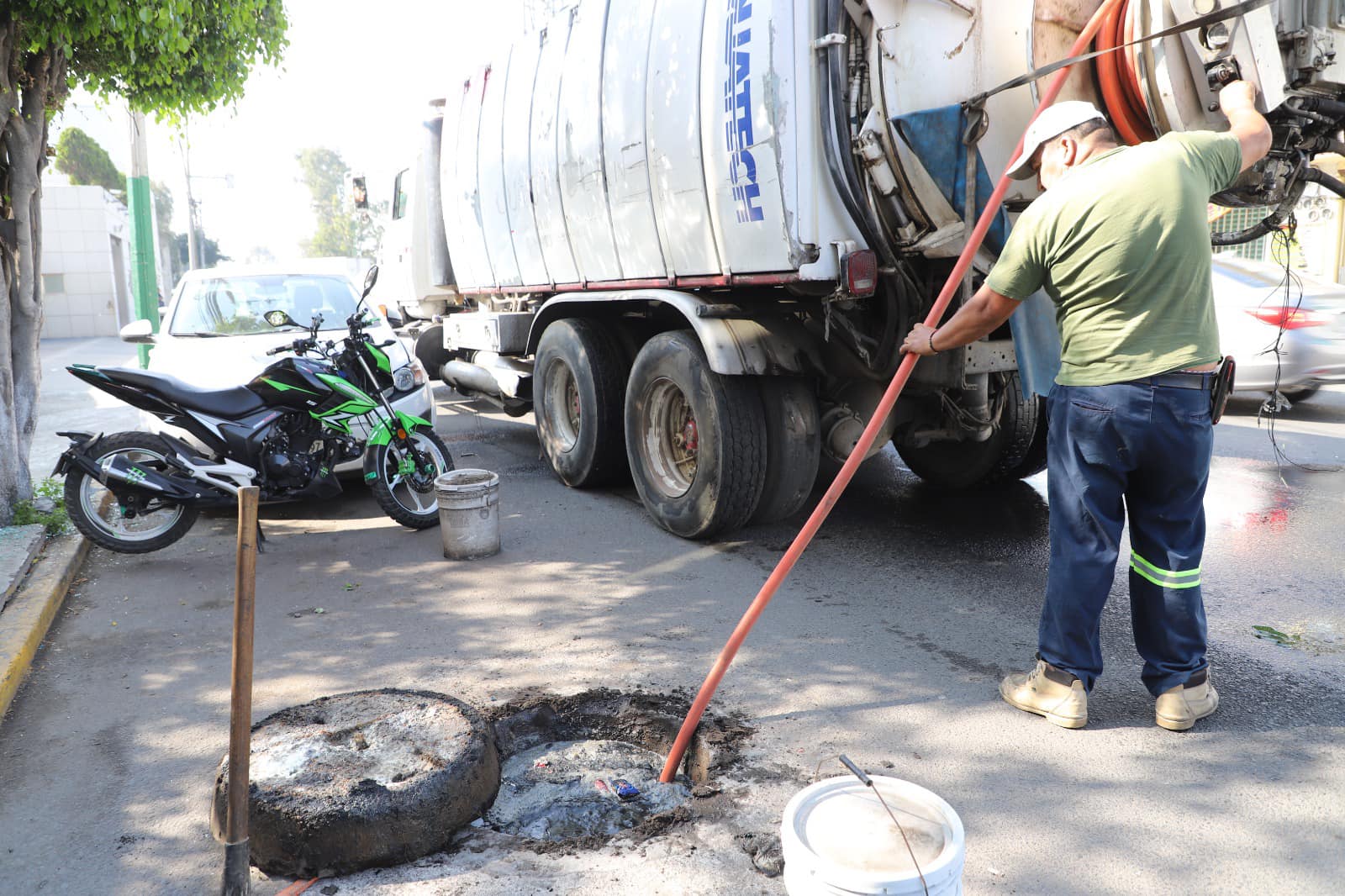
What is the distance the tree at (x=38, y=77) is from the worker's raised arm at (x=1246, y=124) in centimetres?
519

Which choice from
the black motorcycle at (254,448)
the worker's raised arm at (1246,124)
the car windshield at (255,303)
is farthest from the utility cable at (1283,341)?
the car windshield at (255,303)

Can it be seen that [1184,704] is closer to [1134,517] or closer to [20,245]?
[1134,517]

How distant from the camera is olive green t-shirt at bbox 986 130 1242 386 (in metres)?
2.99

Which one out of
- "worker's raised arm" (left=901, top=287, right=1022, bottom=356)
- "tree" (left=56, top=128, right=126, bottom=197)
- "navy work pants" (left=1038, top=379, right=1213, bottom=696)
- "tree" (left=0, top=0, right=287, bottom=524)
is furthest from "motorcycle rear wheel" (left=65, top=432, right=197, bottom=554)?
"tree" (left=56, top=128, right=126, bottom=197)

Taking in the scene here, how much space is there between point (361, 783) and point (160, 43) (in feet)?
16.2

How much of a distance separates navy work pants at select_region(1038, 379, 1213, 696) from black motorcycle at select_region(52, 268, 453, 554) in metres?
4.01

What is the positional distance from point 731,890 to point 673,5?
14.5 feet

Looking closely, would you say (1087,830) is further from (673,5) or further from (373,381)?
(373,381)

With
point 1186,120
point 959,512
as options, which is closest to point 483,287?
point 959,512

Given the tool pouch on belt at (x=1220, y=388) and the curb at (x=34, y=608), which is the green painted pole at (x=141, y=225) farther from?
the tool pouch on belt at (x=1220, y=388)

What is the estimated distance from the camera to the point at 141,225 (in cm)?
1341

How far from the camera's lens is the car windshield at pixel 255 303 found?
756 centimetres

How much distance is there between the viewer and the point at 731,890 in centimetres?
245

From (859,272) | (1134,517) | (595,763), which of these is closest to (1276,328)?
(859,272)
